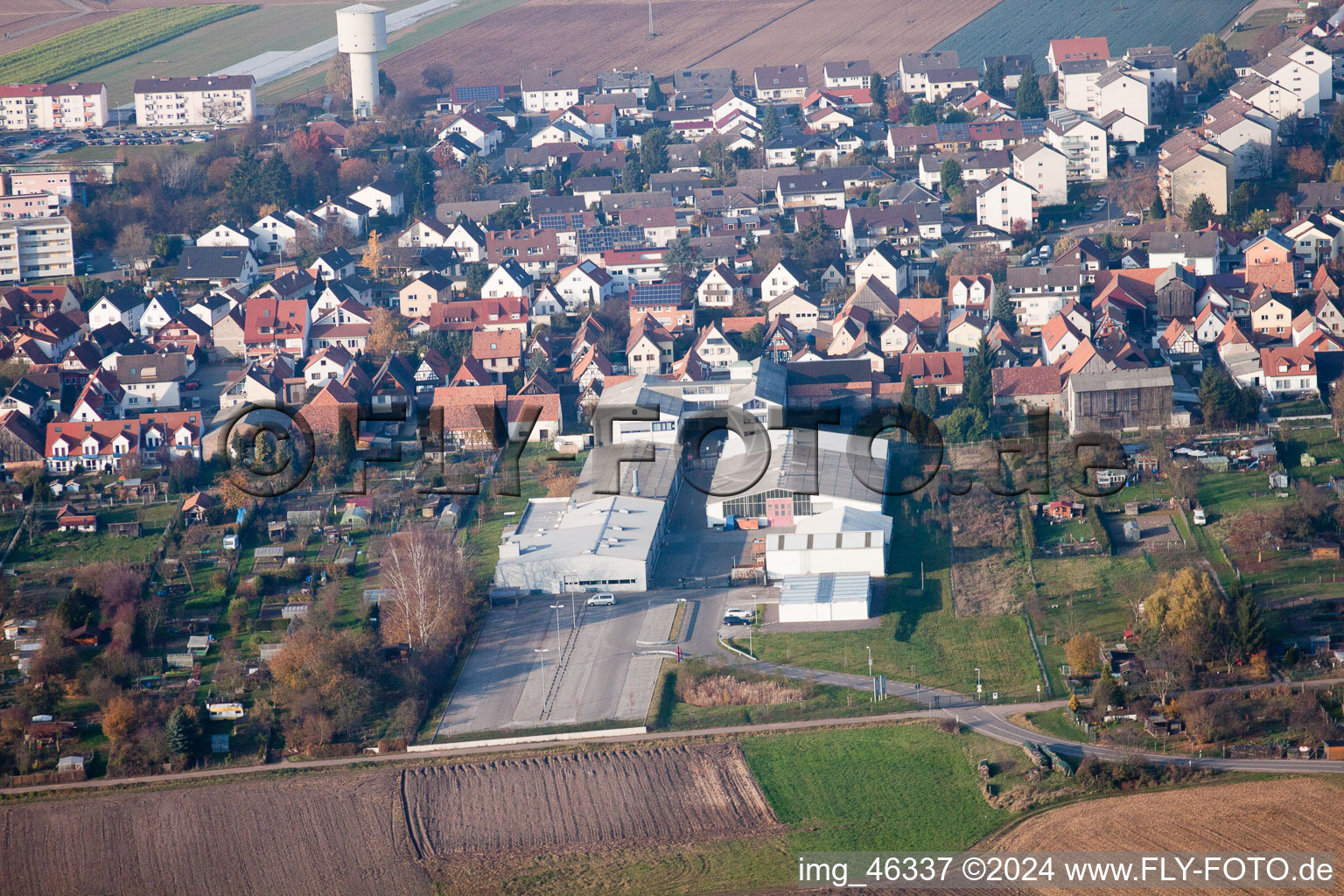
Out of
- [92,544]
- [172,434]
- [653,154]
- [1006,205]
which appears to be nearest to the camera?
[92,544]

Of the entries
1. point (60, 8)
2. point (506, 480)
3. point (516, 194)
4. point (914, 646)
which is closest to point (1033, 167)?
point (516, 194)

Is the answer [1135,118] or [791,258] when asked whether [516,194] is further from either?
[1135,118]

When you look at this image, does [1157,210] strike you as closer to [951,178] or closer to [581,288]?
[951,178]

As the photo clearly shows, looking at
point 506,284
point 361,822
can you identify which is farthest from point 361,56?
point 361,822

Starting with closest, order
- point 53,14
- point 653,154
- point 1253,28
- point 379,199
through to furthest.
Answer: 1. point 379,199
2. point 653,154
3. point 1253,28
4. point 53,14

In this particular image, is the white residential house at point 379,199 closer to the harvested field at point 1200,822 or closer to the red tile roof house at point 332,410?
the red tile roof house at point 332,410

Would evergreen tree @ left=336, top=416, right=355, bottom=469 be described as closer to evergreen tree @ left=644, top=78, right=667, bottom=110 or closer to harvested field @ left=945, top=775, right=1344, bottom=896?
harvested field @ left=945, top=775, right=1344, bottom=896

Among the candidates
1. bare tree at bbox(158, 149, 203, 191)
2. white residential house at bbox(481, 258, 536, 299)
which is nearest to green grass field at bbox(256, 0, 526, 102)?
bare tree at bbox(158, 149, 203, 191)
